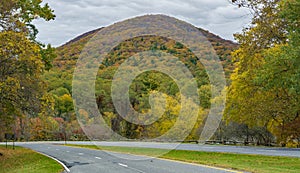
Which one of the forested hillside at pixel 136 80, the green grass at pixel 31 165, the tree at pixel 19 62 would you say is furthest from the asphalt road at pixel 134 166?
the forested hillside at pixel 136 80

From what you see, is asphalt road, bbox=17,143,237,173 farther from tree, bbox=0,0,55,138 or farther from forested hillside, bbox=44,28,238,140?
forested hillside, bbox=44,28,238,140

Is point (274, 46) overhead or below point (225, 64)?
below

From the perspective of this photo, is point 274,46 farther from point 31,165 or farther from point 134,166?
point 31,165

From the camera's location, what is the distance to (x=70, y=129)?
2901 inches

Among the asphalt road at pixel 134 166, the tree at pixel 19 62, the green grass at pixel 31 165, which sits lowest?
the green grass at pixel 31 165

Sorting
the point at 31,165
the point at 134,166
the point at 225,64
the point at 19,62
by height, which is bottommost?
the point at 31,165

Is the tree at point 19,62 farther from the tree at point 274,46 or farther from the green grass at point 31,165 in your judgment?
the tree at point 274,46

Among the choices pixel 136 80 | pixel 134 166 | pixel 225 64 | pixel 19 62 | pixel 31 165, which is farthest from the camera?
pixel 225 64

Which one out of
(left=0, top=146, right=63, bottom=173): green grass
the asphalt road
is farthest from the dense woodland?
the asphalt road

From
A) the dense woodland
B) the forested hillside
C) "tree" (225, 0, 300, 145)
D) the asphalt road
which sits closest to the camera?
the asphalt road

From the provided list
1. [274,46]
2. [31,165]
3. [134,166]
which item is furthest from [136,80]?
[134,166]

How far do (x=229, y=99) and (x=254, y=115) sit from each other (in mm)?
10079

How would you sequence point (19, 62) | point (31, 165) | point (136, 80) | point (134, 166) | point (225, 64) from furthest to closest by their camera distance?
1. point (225, 64)
2. point (136, 80)
3. point (31, 165)
4. point (19, 62)
5. point (134, 166)

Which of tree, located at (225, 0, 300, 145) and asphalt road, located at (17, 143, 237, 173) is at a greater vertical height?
tree, located at (225, 0, 300, 145)
